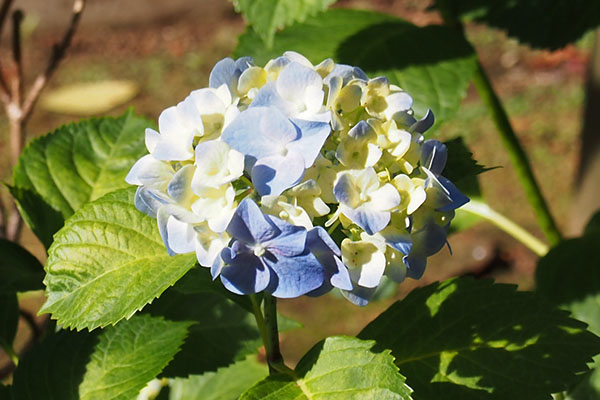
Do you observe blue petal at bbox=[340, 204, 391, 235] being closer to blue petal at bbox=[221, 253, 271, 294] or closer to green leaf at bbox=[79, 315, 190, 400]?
blue petal at bbox=[221, 253, 271, 294]

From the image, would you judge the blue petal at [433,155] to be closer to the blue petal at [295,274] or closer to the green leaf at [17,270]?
the blue petal at [295,274]

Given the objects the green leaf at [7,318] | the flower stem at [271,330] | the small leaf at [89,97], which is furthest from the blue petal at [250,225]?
the small leaf at [89,97]

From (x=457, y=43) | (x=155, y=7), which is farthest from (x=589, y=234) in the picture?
(x=155, y=7)

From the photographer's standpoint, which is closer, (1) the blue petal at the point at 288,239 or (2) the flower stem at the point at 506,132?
(1) the blue petal at the point at 288,239

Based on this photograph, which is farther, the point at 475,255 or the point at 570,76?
the point at 570,76

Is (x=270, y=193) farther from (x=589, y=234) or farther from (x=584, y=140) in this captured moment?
(x=584, y=140)

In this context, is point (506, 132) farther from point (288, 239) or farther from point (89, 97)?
point (89, 97)

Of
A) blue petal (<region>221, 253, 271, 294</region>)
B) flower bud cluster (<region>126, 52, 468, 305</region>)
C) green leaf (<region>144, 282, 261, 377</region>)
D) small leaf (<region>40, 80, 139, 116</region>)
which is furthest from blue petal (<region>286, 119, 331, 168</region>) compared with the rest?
small leaf (<region>40, 80, 139, 116</region>)
